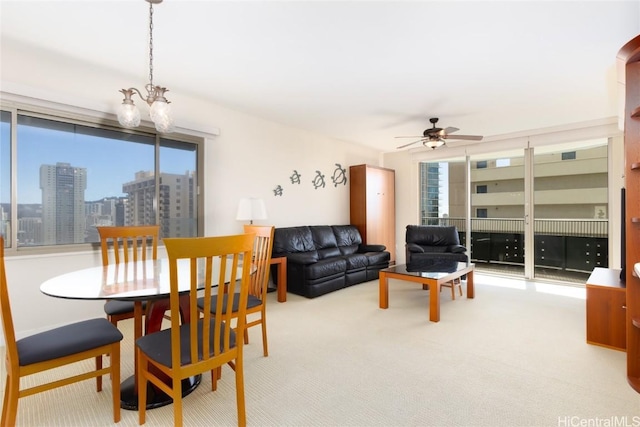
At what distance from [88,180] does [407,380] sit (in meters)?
3.42

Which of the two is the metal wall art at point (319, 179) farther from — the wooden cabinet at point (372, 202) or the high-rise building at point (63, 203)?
the high-rise building at point (63, 203)

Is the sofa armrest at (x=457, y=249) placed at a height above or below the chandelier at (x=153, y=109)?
below

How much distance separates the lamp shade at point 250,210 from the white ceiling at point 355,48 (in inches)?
49.5

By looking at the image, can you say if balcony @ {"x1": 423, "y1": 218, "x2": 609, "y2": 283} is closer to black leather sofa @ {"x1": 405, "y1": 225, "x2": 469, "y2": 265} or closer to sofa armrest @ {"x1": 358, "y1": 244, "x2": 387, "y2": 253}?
black leather sofa @ {"x1": 405, "y1": 225, "x2": 469, "y2": 265}

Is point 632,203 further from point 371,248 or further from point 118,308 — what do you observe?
point 371,248

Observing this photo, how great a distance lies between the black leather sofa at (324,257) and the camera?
13.3ft

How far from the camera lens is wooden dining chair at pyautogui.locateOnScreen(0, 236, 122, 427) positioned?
54.4 inches

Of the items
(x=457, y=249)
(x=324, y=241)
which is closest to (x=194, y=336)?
(x=324, y=241)

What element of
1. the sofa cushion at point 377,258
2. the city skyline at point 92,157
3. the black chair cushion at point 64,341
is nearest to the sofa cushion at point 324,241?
the sofa cushion at point 377,258

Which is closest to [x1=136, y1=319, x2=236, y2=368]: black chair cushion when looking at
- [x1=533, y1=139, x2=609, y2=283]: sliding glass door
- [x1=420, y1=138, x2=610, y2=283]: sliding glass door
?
[x1=420, y1=138, x2=610, y2=283]: sliding glass door

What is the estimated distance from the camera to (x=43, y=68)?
2732 mm

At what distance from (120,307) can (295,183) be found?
331cm

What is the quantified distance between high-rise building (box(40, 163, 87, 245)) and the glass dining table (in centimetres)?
113

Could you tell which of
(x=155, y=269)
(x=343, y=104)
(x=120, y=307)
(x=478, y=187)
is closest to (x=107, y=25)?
(x=155, y=269)
